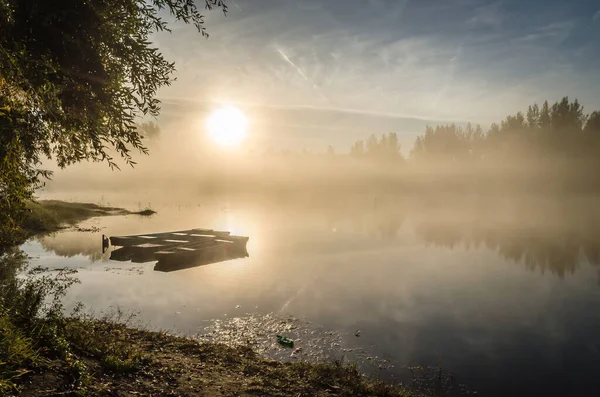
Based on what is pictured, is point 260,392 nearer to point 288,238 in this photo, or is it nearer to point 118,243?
point 118,243

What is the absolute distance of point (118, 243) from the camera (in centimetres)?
4253

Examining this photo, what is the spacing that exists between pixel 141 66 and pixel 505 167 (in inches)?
7681

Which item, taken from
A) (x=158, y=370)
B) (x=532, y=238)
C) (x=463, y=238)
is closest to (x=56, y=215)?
(x=158, y=370)

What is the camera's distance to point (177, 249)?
125 ft

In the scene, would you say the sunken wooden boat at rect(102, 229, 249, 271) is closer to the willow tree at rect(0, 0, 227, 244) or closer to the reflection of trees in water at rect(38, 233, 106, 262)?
the reflection of trees in water at rect(38, 233, 106, 262)

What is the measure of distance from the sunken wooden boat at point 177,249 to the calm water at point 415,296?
1.92m

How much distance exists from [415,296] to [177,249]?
2377 centimetres

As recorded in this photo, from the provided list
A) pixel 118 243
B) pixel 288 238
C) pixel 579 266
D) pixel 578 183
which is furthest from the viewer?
pixel 578 183

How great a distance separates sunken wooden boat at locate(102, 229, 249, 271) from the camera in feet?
118

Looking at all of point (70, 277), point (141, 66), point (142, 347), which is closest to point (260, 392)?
point (142, 347)

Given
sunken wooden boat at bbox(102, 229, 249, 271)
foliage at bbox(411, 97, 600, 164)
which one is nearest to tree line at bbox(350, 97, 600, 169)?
foliage at bbox(411, 97, 600, 164)

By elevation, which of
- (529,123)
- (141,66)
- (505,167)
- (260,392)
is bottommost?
(260,392)

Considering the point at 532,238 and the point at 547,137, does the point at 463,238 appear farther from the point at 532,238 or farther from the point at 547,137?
the point at 547,137

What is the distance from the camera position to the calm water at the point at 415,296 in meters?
18.5
